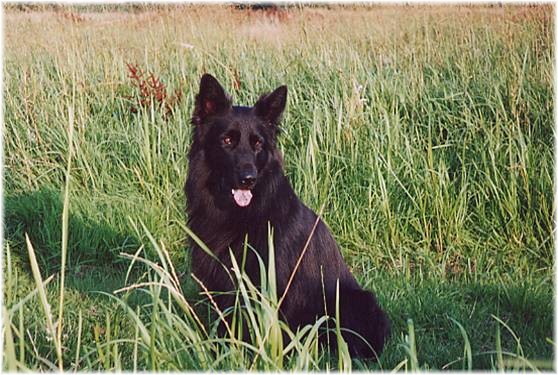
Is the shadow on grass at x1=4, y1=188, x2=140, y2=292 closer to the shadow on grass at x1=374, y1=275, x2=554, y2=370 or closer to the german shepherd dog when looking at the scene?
the german shepherd dog

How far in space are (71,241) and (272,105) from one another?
205cm

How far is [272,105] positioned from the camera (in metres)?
4.13

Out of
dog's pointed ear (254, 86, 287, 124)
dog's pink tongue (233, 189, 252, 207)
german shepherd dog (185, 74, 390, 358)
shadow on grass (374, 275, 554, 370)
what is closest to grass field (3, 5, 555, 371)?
shadow on grass (374, 275, 554, 370)

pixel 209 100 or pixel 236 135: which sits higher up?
pixel 209 100

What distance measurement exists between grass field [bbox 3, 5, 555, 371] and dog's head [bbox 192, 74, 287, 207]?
15.8 inches

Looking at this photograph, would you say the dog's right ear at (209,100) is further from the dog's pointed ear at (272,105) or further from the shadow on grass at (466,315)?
the shadow on grass at (466,315)

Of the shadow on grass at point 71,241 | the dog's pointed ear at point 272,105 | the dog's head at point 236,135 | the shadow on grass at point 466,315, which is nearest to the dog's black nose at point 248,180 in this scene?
the dog's head at point 236,135

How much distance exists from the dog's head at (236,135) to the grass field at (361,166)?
1.32 feet

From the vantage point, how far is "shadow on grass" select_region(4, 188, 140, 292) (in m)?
5.14

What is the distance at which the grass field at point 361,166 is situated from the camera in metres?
4.42

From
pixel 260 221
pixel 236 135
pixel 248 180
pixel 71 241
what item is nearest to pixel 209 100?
pixel 236 135

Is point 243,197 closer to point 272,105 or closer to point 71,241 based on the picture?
point 272,105

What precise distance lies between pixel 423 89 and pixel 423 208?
50.4 inches

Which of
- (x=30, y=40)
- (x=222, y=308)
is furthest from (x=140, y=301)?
(x=30, y=40)
